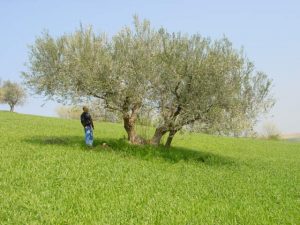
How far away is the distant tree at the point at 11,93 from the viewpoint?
103188mm

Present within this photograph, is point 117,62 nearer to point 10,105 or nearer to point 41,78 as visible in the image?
point 41,78

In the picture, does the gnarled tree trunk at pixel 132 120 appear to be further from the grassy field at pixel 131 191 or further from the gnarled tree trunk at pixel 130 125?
the grassy field at pixel 131 191

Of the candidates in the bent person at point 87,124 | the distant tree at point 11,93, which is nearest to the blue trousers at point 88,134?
the bent person at point 87,124

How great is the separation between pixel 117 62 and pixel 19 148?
283 inches

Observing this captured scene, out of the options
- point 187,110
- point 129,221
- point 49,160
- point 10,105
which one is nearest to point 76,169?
point 49,160

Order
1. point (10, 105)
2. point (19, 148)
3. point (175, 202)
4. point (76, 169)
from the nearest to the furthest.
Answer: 1. point (175, 202)
2. point (76, 169)
3. point (19, 148)
4. point (10, 105)

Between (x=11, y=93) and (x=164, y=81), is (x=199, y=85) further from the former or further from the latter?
(x=11, y=93)

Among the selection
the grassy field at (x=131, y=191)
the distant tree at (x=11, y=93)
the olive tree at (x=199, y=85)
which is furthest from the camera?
the distant tree at (x=11, y=93)

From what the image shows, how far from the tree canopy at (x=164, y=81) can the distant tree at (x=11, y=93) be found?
82333mm

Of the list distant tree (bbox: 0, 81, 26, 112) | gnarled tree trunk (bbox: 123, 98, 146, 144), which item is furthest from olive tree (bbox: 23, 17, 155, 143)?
distant tree (bbox: 0, 81, 26, 112)

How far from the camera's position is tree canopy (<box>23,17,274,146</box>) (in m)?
22.5

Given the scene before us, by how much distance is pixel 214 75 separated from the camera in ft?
73.3

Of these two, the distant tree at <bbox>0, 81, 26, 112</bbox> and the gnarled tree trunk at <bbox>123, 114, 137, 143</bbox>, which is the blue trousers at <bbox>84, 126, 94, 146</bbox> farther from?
the distant tree at <bbox>0, 81, 26, 112</bbox>

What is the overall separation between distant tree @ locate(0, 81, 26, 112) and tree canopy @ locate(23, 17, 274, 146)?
82.3 m
